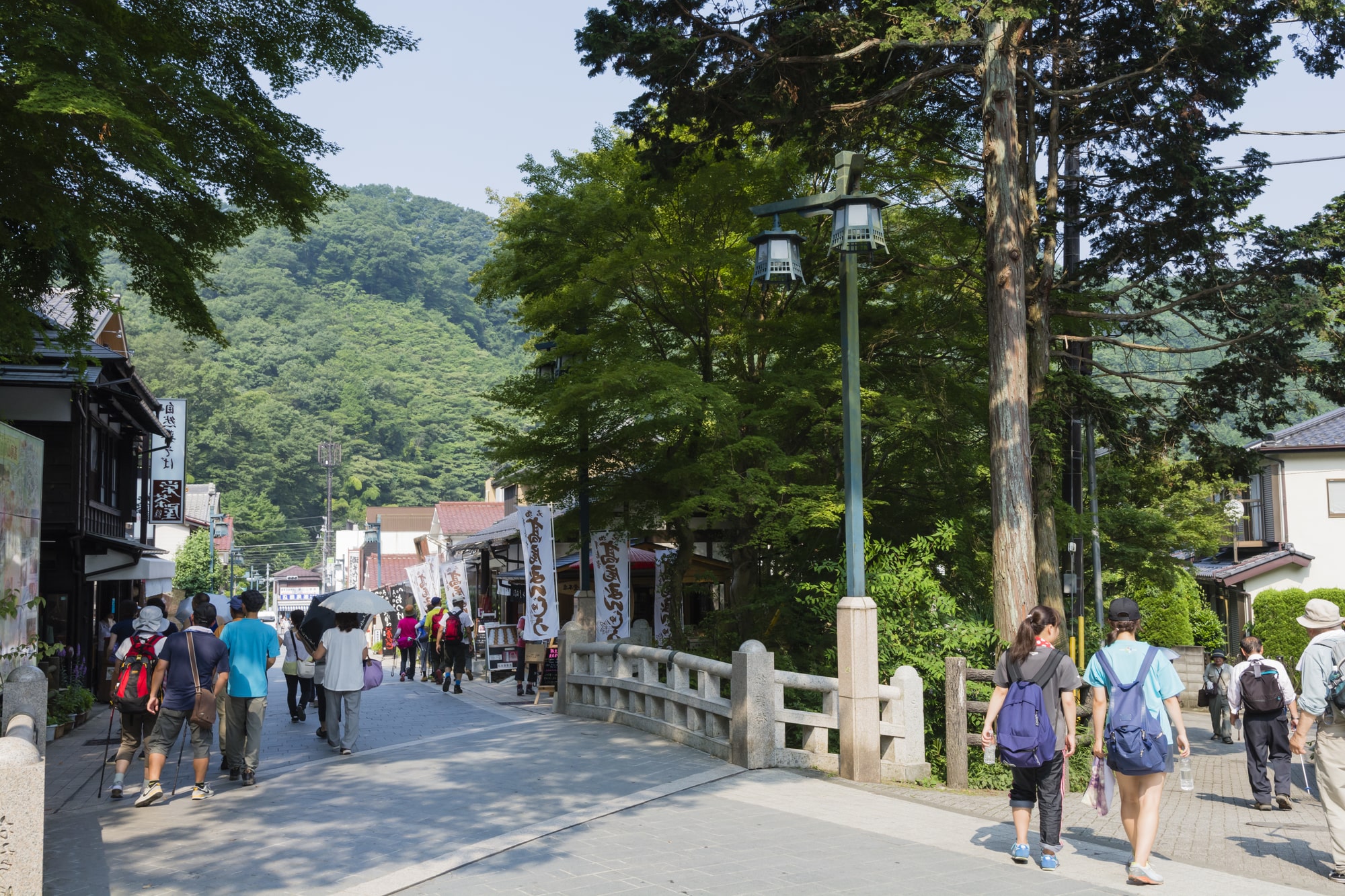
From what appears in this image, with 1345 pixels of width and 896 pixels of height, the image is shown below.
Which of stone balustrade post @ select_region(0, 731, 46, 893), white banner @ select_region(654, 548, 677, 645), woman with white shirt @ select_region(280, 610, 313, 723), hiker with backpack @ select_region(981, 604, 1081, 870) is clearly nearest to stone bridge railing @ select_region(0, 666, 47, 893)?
stone balustrade post @ select_region(0, 731, 46, 893)

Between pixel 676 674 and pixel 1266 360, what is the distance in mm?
9190

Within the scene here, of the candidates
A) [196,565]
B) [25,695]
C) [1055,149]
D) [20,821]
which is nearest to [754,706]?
[25,695]

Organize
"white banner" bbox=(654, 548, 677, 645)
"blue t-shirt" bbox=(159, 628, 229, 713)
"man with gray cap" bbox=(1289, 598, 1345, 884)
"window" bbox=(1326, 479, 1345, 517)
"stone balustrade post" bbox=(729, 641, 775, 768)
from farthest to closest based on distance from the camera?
"window" bbox=(1326, 479, 1345, 517)
"white banner" bbox=(654, 548, 677, 645)
"stone balustrade post" bbox=(729, 641, 775, 768)
"blue t-shirt" bbox=(159, 628, 229, 713)
"man with gray cap" bbox=(1289, 598, 1345, 884)

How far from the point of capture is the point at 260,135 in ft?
35.3

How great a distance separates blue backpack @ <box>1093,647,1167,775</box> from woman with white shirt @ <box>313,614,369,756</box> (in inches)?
335

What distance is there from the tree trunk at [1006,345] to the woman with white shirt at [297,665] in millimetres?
9104

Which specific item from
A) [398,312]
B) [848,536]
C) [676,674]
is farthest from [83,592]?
[398,312]

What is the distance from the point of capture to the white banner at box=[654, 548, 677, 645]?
69.5 ft

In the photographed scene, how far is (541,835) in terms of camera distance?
8070mm

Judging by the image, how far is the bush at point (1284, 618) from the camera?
3107 cm

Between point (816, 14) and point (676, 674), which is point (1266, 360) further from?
point (676, 674)

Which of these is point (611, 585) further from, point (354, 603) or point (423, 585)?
point (423, 585)

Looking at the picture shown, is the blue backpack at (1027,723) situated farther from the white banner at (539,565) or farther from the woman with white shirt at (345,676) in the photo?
the white banner at (539,565)

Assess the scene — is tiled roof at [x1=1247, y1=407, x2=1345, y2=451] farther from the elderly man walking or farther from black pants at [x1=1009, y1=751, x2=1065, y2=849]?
black pants at [x1=1009, y1=751, x2=1065, y2=849]
